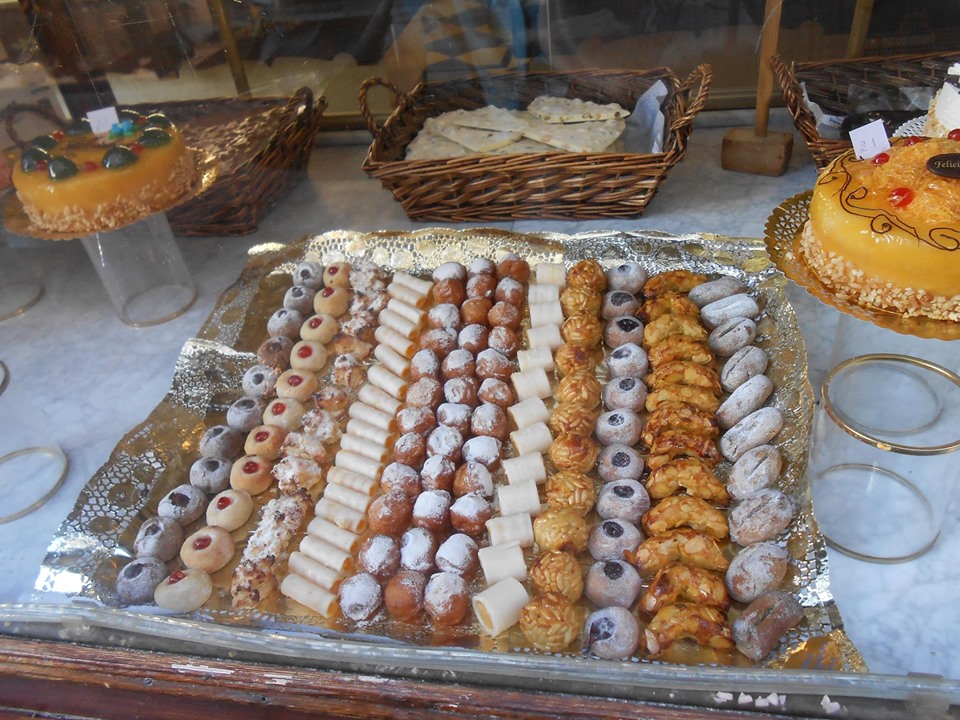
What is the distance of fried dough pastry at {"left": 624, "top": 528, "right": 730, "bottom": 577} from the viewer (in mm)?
1312

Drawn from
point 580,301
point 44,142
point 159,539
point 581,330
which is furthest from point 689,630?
point 44,142

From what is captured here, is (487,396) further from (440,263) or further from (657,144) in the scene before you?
(657,144)

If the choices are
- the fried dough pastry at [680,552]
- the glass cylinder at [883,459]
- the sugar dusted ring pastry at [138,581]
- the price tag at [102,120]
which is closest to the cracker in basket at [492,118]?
the price tag at [102,120]

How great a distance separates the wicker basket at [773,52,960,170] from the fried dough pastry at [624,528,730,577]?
3.88 ft

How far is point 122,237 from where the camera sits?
2176mm

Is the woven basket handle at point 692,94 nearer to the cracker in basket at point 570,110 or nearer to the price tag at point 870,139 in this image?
the cracker in basket at point 570,110

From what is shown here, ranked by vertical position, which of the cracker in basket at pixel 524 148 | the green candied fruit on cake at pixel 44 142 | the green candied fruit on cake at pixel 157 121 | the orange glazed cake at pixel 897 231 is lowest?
the cracker in basket at pixel 524 148

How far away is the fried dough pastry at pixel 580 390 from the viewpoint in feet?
5.48

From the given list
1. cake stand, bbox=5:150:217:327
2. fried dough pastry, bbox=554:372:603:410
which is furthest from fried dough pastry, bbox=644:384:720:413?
cake stand, bbox=5:150:217:327

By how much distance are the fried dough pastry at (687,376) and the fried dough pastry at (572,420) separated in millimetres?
170

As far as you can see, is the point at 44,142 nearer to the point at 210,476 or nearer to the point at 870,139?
the point at 210,476

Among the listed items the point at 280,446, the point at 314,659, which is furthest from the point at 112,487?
the point at 314,659

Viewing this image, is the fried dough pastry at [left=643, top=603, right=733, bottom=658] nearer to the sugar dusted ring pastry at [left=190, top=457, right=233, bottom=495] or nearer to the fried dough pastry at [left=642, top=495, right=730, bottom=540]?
the fried dough pastry at [left=642, top=495, right=730, bottom=540]

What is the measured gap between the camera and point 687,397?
1.61 metres
